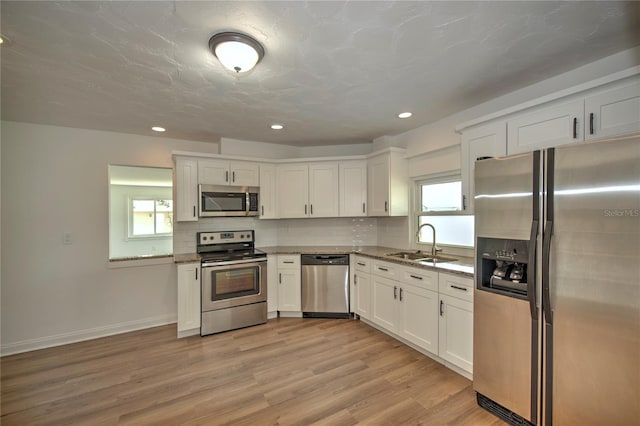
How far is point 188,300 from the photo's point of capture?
10.7 ft

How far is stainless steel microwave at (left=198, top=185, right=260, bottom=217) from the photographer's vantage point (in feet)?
11.8

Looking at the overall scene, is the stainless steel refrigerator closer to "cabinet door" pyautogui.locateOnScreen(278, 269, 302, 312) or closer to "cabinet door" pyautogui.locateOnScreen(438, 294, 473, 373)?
"cabinet door" pyautogui.locateOnScreen(438, 294, 473, 373)

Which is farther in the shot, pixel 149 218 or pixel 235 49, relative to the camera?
pixel 149 218

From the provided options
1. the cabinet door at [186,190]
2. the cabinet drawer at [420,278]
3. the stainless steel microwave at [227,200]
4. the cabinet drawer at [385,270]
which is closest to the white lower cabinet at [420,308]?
the cabinet drawer at [420,278]

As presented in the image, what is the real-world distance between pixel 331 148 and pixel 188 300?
9.58 feet

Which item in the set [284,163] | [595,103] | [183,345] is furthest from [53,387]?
[595,103]

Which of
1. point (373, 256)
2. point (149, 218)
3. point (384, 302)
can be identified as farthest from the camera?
point (149, 218)

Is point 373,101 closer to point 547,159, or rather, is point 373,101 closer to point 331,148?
point 547,159

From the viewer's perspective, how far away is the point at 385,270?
3.17 metres

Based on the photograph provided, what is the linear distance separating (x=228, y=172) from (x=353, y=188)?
1755 millimetres

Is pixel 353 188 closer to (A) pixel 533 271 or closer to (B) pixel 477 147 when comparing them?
(B) pixel 477 147

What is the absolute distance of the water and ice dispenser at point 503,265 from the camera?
71.1 inches

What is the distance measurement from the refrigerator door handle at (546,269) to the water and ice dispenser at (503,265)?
0.11 meters

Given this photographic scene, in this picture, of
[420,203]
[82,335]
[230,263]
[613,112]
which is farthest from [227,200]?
[613,112]
